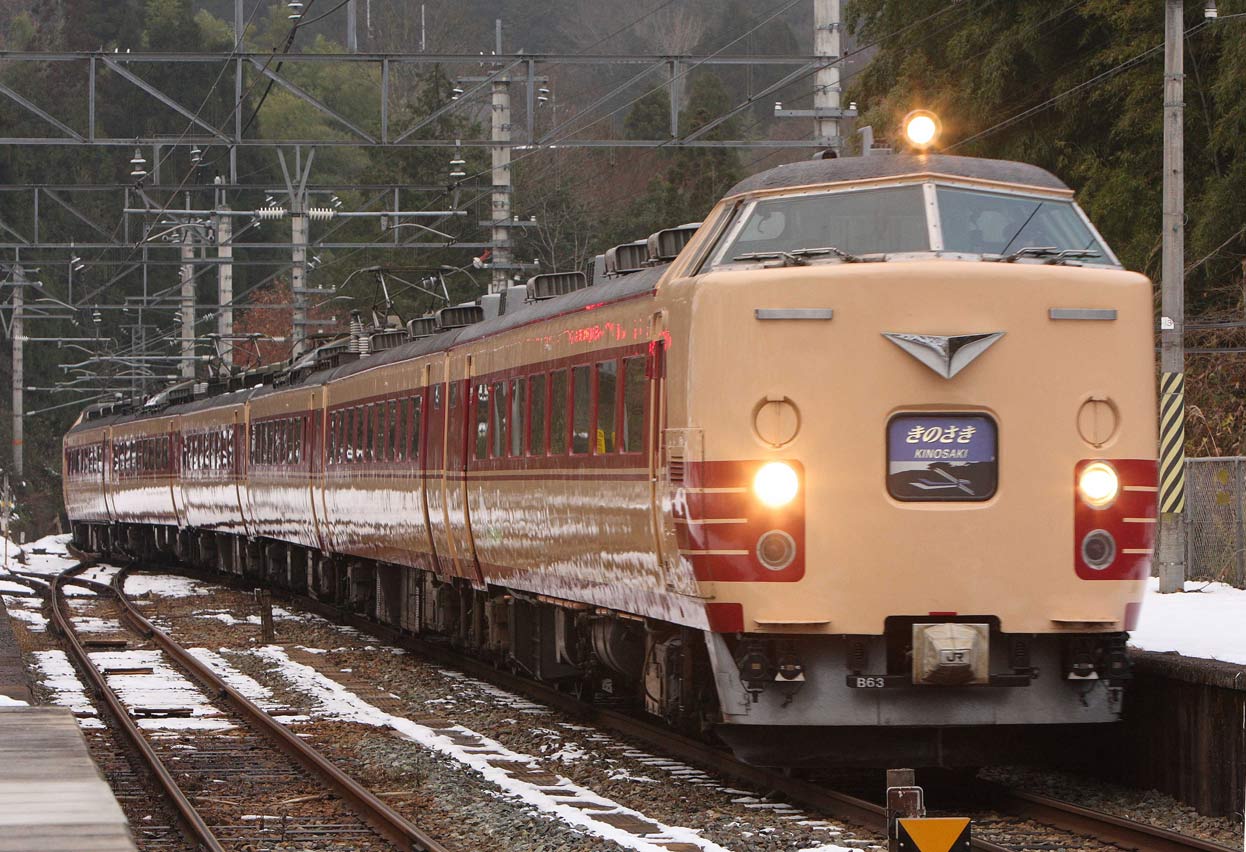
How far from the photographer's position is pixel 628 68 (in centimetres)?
8762

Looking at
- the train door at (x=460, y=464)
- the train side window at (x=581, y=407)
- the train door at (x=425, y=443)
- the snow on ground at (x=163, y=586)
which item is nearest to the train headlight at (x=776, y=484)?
the train side window at (x=581, y=407)

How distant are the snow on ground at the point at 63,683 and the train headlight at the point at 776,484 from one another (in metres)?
6.21

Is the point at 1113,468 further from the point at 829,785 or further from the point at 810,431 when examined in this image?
the point at 829,785

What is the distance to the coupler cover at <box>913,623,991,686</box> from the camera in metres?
10.1

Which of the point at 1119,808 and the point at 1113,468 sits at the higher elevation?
the point at 1113,468

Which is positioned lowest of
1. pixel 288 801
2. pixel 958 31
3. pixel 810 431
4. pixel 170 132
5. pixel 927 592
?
pixel 288 801

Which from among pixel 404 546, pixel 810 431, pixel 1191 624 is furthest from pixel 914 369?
pixel 404 546

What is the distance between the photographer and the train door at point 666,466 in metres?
10.7

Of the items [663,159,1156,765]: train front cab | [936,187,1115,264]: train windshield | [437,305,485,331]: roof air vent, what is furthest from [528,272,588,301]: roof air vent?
[663,159,1156,765]: train front cab

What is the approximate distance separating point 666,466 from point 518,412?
440cm

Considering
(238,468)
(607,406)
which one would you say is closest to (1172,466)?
(607,406)

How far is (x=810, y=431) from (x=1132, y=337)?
1.66 meters

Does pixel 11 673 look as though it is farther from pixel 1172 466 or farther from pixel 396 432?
pixel 1172 466

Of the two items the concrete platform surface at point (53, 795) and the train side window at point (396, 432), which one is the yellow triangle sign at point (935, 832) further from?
the train side window at point (396, 432)
